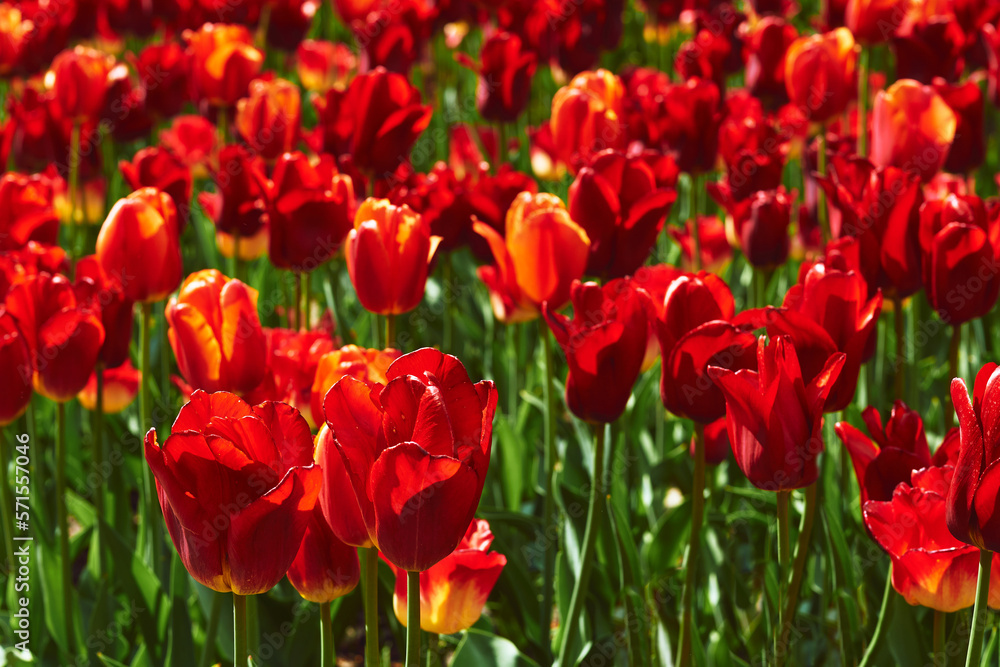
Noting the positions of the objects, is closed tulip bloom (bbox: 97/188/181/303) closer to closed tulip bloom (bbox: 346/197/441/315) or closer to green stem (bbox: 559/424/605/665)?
closed tulip bloom (bbox: 346/197/441/315)

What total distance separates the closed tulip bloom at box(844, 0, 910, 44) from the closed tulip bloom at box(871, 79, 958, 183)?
24.2 inches

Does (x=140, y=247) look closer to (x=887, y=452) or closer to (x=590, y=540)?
(x=590, y=540)

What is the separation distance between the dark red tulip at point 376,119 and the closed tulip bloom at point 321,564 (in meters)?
1.36

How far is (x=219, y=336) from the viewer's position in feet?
5.05

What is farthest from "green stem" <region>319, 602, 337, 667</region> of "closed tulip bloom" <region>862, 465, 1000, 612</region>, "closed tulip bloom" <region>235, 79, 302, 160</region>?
"closed tulip bloom" <region>235, 79, 302, 160</region>

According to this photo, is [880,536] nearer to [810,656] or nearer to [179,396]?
[810,656]

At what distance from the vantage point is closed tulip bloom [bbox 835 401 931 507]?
4.34 feet

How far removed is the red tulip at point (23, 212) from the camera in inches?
85.2

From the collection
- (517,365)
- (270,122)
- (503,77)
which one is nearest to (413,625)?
(517,365)

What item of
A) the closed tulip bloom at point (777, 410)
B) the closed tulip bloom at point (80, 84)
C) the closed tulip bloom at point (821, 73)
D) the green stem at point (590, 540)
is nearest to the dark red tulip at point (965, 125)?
the closed tulip bloom at point (821, 73)

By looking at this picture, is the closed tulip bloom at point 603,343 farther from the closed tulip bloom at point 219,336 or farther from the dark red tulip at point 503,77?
the dark red tulip at point 503,77

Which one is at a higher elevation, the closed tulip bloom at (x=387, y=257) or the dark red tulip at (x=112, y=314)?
the closed tulip bloom at (x=387, y=257)

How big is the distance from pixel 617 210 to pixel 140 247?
0.82 m

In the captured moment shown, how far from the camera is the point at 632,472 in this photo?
2.32m
